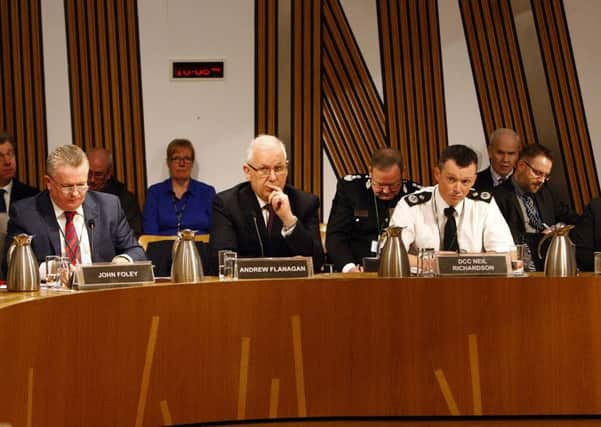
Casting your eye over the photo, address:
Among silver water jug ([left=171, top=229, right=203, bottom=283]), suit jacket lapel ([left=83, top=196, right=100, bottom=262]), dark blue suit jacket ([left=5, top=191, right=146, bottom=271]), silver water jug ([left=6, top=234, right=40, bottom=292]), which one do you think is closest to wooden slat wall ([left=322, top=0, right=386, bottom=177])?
dark blue suit jacket ([left=5, top=191, right=146, bottom=271])

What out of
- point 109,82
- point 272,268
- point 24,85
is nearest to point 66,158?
point 272,268

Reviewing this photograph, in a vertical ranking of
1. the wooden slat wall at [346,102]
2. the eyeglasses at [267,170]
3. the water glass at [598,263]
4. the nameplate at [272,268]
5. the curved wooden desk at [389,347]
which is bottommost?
the curved wooden desk at [389,347]

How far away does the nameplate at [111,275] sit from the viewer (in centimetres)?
323

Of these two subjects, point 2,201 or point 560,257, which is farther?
point 2,201

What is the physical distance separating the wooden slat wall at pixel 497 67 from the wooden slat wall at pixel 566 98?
0.17 metres

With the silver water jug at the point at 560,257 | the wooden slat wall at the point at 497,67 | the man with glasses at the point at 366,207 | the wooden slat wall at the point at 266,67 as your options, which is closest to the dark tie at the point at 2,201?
the wooden slat wall at the point at 266,67

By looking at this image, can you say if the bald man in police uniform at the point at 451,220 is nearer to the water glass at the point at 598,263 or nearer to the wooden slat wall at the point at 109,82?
the water glass at the point at 598,263

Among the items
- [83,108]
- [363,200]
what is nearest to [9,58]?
[83,108]

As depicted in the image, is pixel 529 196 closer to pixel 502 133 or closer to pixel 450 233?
pixel 502 133

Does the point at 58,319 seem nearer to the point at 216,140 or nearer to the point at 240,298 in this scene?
the point at 240,298

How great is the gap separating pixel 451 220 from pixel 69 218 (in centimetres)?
167

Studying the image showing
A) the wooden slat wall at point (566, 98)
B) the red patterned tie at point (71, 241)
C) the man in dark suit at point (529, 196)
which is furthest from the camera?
the wooden slat wall at point (566, 98)

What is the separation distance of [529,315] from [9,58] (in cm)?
422

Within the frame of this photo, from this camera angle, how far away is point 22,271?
330 cm
